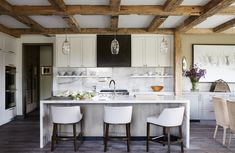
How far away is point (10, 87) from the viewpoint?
7203 millimetres

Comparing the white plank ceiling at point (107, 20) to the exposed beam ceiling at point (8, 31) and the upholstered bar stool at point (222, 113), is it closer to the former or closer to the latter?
the exposed beam ceiling at point (8, 31)

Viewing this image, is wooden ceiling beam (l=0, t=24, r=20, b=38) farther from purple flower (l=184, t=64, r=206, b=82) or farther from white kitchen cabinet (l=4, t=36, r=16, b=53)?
purple flower (l=184, t=64, r=206, b=82)

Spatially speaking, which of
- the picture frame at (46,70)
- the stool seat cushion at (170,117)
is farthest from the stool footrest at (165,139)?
the picture frame at (46,70)

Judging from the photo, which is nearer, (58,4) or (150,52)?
(58,4)

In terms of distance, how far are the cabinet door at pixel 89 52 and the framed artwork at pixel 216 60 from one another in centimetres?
310

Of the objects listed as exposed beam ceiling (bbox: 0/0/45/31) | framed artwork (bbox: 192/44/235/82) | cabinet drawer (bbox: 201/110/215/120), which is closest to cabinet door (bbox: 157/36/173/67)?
framed artwork (bbox: 192/44/235/82)

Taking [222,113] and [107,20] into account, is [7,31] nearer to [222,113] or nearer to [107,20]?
[107,20]

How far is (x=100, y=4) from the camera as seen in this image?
4.88 metres

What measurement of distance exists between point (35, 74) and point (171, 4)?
6773mm

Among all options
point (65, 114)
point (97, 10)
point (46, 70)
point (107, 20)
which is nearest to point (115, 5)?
point (97, 10)

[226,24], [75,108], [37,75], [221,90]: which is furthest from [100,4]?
[37,75]

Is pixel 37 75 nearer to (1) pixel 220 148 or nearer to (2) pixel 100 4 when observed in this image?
(2) pixel 100 4

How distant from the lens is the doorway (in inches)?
325

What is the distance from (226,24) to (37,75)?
7.14 meters
